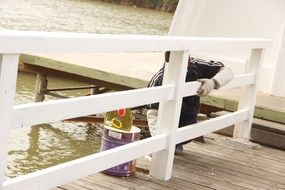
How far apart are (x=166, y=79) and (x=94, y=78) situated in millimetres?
4217

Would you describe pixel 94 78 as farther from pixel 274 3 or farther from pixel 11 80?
pixel 11 80

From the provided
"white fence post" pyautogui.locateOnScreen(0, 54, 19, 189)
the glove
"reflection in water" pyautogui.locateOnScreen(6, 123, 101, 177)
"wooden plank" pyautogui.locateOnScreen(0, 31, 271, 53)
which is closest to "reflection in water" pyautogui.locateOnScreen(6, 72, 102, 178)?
"reflection in water" pyautogui.locateOnScreen(6, 123, 101, 177)

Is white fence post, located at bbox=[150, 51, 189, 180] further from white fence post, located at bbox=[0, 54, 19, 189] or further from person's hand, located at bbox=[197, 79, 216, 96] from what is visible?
white fence post, located at bbox=[0, 54, 19, 189]

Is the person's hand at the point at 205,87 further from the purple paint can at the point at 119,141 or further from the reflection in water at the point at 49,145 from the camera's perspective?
the reflection in water at the point at 49,145

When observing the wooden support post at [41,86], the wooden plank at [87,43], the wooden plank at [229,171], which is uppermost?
the wooden plank at [87,43]

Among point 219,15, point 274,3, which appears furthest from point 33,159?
point 274,3

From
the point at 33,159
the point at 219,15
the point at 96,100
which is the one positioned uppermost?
the point at 219,15

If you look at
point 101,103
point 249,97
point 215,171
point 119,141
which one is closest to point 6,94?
point 101,103

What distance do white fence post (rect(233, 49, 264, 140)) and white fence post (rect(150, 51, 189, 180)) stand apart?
197 cm

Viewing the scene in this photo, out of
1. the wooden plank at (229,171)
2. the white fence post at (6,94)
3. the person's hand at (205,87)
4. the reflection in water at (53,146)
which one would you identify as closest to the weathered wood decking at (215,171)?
the wooden plank at (229,171)

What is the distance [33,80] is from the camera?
1464 cm

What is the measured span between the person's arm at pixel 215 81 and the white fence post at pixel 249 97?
3.69 ft

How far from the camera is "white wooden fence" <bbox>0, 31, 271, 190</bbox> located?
9.54ft

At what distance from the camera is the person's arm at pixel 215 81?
489 cm
